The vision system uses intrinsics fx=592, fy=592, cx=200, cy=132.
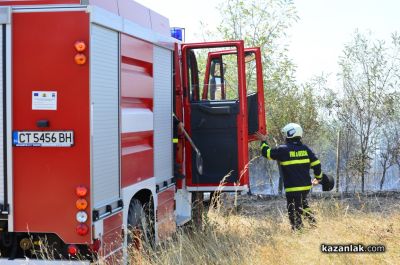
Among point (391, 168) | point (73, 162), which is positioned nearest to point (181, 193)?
point (73, 162)

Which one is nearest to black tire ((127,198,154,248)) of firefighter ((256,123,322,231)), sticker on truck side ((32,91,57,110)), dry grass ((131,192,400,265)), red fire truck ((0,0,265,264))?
red fire truck ((0,0,265,264))

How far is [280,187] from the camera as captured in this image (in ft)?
39.7

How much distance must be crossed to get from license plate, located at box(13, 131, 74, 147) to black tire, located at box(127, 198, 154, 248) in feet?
3.91

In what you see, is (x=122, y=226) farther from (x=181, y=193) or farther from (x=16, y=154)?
(x=181, y=193)

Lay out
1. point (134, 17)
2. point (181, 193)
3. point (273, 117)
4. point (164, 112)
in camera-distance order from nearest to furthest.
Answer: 1. point (134, 17)
2. point (164, 112)
3. point (181, 193)
4. point (273, 117)

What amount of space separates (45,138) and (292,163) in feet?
11.8

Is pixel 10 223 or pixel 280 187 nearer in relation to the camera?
pixel 10 223

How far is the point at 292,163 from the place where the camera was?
737cm

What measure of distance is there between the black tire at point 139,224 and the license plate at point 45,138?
119 centimetres

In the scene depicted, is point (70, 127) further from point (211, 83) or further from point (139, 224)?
point (211, 83)

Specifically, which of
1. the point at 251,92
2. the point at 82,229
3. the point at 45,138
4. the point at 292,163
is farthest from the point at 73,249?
the point at 251,92

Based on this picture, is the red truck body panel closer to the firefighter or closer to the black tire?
the black tire

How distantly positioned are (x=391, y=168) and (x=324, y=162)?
1323 mm

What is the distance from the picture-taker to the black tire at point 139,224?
568 cm
